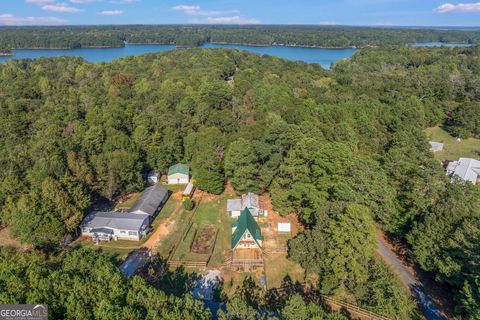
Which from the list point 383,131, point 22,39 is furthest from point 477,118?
point 22,39

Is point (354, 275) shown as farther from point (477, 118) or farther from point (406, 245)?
point (477, 118)

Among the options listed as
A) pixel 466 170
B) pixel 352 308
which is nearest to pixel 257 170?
pixel 352 308

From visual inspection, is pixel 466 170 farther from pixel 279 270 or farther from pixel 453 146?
pixel 279 270

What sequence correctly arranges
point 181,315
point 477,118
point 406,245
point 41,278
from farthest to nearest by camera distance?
point 477,118
point 406,245
point 41,278
point 181,315

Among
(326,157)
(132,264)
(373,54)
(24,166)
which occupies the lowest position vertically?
(132,264)

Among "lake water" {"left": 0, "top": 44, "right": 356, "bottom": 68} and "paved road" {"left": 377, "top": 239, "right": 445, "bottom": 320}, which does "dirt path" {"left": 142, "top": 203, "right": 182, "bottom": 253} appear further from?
"lake water" {"left": 0, "top": 44, "right": 356, "bottom": 68}
